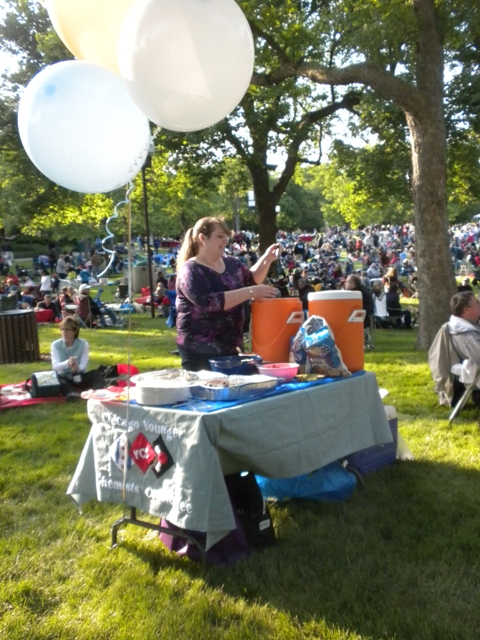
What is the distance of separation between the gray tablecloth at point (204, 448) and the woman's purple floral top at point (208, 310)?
0.62 meters

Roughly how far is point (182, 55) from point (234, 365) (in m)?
Result: 1.61

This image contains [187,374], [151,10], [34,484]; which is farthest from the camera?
[34,484]

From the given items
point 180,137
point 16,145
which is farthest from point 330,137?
point 16,145

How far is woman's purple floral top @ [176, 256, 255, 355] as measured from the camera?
3.76 m

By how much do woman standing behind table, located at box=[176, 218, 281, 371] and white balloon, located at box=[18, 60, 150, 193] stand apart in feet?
2.08

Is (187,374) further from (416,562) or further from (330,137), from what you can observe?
(330,137)

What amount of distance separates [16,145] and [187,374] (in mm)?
16784

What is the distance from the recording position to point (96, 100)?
3766 millimetres

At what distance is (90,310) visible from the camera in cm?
1561

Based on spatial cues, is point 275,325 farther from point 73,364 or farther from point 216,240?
point 73,364

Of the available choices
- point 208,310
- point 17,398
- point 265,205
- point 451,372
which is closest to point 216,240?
point 208,310

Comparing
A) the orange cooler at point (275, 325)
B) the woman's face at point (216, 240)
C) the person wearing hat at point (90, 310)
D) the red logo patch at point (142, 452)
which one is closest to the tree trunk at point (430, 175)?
the orange cooler at point (275, 325)

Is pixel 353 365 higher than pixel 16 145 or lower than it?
lower

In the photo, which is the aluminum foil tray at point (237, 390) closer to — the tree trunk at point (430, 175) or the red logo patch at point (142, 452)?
the red logo patch at point (142, 452)
